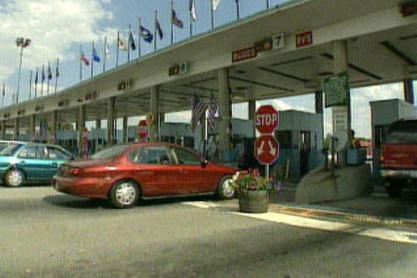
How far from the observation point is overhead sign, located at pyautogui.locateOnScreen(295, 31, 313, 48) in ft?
49.0

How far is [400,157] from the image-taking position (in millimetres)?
10484

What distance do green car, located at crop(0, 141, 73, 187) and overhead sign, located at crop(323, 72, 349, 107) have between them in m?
9.40

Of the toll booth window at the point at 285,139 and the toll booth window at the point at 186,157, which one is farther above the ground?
the toll booth window at the point at 285,139

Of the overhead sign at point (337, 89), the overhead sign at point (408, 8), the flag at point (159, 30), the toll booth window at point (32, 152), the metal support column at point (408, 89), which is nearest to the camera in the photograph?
the overhead sign at point (408, 8)

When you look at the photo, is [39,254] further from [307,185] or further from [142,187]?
[307,185]

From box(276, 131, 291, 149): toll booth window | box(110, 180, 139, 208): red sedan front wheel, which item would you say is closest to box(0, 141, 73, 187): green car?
box(110, 180, 139, 208): red sedan front wheel

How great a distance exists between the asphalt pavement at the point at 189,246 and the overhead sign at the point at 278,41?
903 centimetres

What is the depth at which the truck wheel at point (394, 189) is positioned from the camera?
10.9 meters

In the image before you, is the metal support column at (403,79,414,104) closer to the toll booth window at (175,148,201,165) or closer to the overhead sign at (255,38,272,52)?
the overhead sign at (255,38,272,52)

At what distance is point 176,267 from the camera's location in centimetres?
452

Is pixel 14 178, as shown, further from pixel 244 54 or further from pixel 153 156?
pixel 244 54

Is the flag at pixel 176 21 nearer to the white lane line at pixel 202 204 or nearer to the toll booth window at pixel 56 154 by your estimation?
the toll booth window at pixel 56 154

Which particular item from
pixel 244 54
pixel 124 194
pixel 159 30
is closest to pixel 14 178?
pixel 124 194

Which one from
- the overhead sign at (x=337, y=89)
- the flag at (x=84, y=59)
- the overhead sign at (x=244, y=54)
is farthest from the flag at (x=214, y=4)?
the flag at (x=84, y=59)
